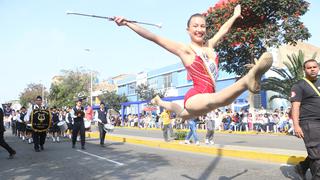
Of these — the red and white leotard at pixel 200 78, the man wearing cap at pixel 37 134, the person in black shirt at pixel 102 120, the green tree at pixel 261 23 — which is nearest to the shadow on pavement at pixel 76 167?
the man wearing cap at pixel 37 134

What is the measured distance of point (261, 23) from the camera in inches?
904

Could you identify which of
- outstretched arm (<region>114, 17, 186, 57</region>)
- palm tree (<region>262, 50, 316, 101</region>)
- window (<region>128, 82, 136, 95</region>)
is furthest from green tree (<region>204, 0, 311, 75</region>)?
window (<region>128, 82, 136, 95</region>)

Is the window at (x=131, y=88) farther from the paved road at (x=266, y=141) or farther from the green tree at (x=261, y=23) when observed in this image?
the paved road at (x=266, y=141)

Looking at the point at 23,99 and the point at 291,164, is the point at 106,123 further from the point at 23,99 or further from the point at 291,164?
the point at 23,99

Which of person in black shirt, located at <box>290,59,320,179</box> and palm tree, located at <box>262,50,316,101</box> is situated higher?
palm tree, located at <box>262,50,316,101</box>

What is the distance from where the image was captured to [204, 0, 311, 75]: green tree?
2239 cm

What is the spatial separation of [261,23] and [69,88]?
168ft

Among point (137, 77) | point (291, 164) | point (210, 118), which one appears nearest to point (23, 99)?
Answer: point (137, 77)

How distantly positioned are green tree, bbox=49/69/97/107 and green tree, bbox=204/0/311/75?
43504 millimetres

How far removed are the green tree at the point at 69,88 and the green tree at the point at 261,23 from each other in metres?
43.5

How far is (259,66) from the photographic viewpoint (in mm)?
3590

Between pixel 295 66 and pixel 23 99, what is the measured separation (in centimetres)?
7047

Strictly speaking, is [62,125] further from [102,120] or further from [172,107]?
[172,107]

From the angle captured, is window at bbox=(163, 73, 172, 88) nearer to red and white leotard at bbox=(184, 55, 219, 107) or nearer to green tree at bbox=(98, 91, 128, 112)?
green tree at bbox=(98, 91, 128, 112)
